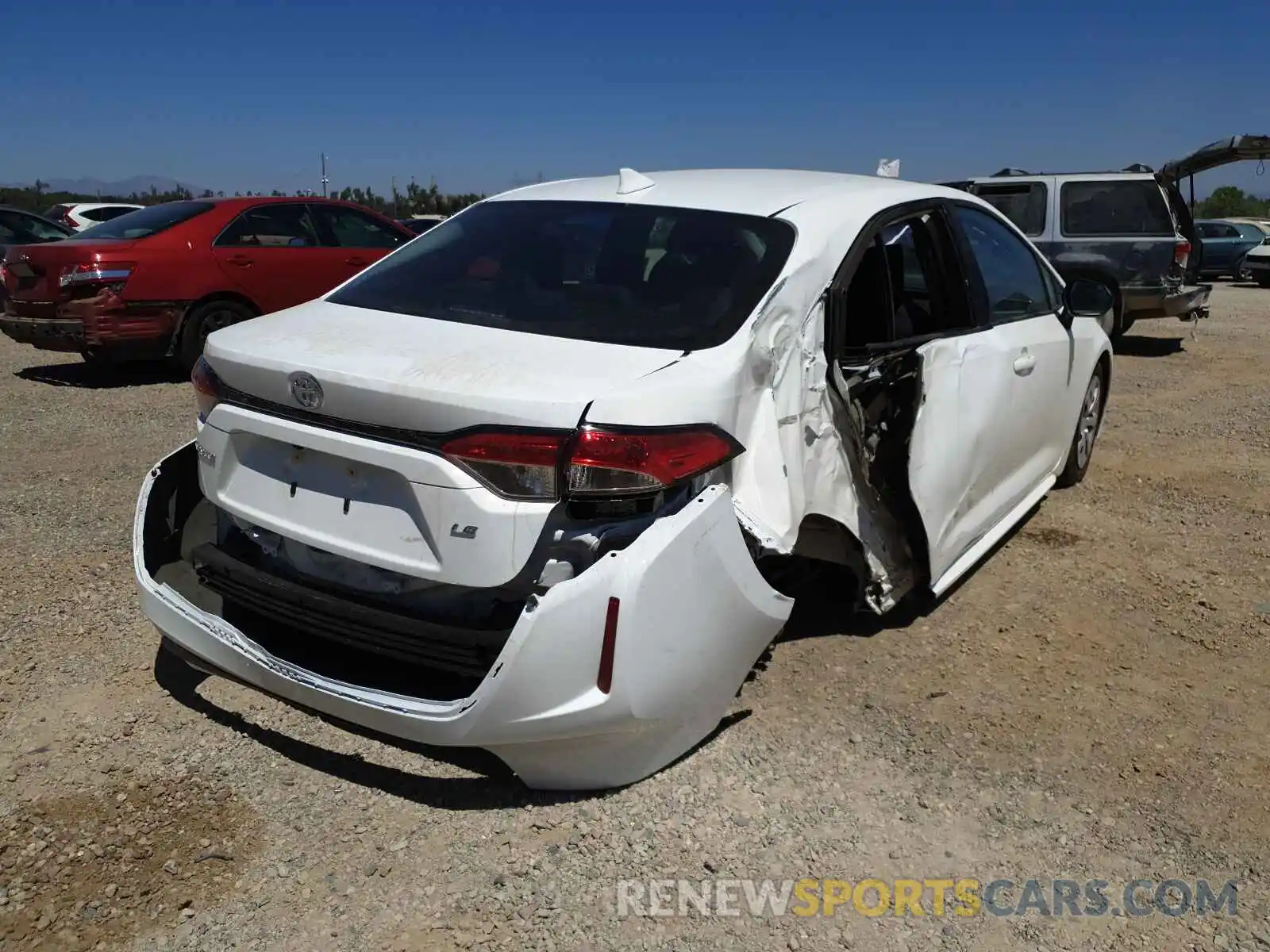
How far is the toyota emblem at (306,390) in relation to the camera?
2639 mm

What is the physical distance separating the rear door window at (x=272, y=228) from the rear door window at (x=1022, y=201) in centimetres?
714

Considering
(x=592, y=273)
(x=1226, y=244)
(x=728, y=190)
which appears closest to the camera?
(x=592, y=273)

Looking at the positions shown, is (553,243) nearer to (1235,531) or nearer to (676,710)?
(676,710)

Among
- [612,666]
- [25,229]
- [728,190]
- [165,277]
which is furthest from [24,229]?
[612,666]

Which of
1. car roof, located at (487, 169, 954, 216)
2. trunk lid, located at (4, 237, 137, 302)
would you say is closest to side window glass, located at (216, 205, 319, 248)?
trunk lid, located at (4, 237, 137, 302)

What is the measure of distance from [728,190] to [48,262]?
263 inches

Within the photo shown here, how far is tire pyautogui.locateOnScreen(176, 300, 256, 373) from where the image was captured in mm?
8320

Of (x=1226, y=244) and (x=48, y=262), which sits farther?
(x=1226, y=244)

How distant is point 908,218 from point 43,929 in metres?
3.42

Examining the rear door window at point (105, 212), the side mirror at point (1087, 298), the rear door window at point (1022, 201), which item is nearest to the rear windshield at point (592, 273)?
the side mirror at point (1087, 298)

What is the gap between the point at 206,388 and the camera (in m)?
2.98

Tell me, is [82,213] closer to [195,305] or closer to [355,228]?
[355,228]

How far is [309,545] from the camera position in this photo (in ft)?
8.90

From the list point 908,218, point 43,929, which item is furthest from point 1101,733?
point 43,929
